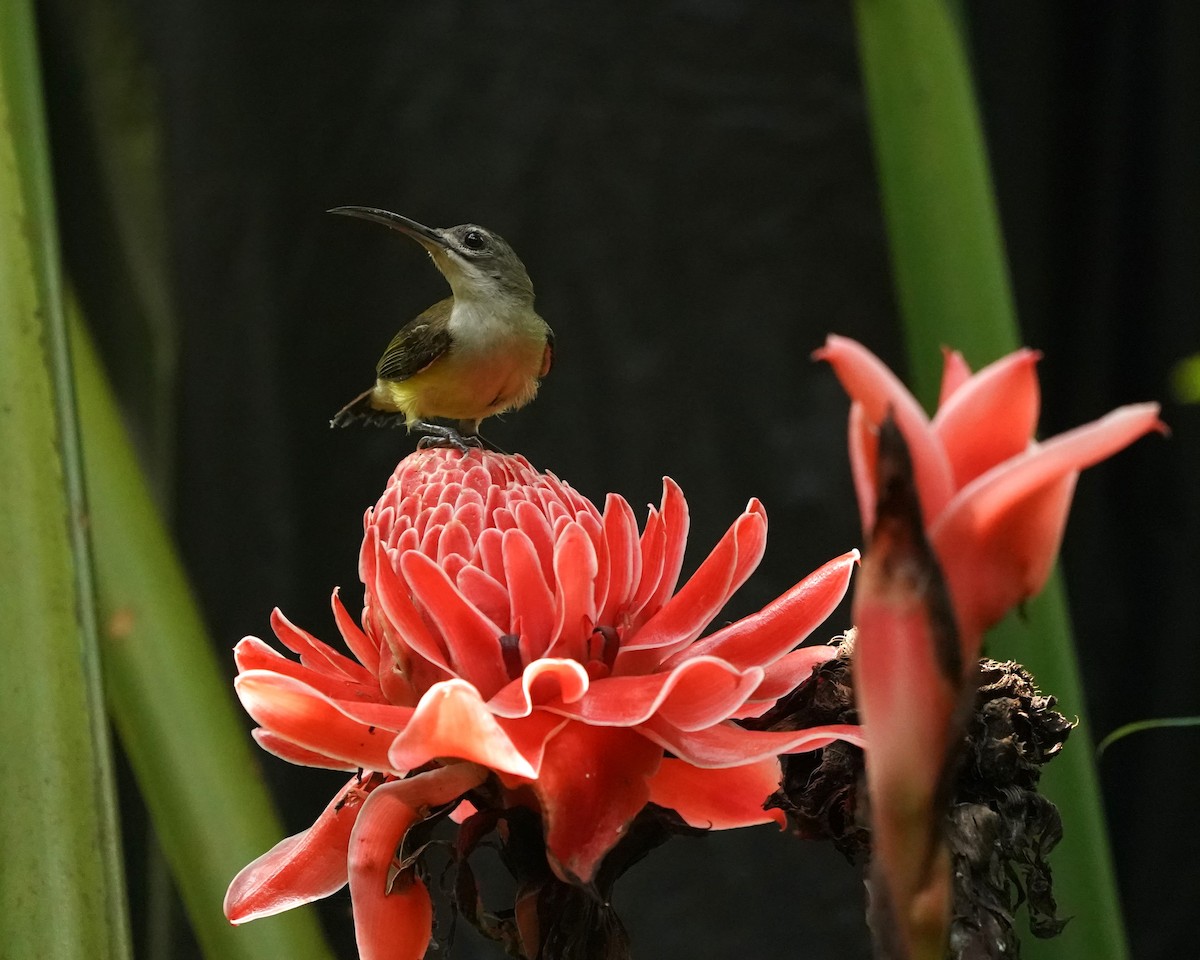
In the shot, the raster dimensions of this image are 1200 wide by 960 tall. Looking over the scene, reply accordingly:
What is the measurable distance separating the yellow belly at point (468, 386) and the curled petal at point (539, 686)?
0.77 ft

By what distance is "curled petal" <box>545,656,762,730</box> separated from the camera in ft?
0.58

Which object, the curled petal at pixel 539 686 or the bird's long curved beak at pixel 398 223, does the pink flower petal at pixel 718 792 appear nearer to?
the curled petal at pixel 539 686

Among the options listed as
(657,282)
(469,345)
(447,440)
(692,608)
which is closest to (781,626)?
(692,608)

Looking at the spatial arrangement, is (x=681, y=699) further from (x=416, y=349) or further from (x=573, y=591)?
(x=416, y=349)

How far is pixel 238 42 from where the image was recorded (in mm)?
607

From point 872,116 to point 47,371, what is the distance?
22 centimetres

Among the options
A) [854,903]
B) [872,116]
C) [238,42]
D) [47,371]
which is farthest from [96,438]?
[854,903]

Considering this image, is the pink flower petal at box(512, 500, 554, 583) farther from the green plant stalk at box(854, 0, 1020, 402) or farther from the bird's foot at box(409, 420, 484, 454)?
the green plant stalk at box(854, 0, 1020, 402)

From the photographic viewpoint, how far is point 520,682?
18cm

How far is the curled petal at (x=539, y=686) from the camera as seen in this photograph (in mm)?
179

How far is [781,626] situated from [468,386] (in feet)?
0.73

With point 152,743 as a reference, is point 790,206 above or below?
above

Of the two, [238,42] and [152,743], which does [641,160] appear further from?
[152,743]

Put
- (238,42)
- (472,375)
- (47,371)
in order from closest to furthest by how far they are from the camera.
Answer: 1. (47,371)
2. (472,375)
3. (238,42)
